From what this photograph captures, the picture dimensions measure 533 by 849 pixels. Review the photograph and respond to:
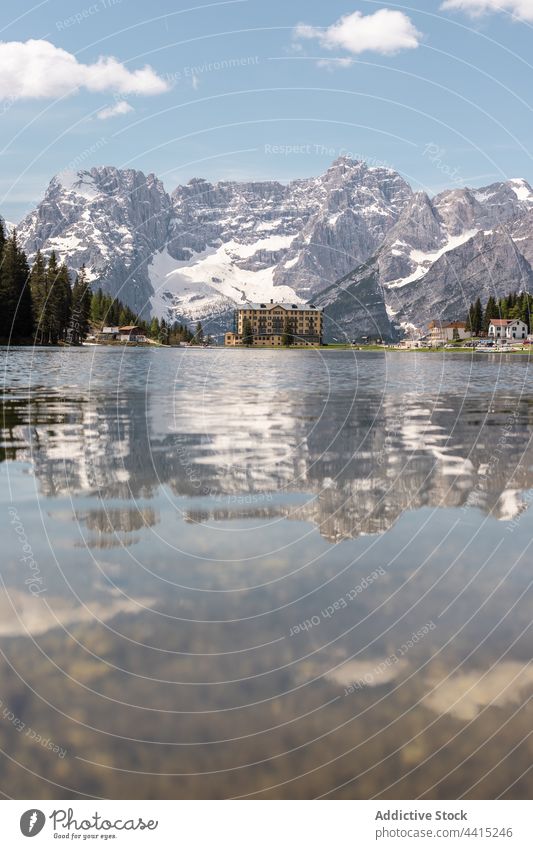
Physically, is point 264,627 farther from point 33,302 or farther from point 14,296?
point 33,302

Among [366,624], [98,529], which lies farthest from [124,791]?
[98,529]

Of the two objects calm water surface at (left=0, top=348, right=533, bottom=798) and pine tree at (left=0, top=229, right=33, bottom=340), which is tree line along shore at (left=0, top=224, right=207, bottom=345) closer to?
pine tree at (left=0, top=229, right=33, bottom=340)

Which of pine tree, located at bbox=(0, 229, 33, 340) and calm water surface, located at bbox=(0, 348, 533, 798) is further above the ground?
pine tree, located at bbox=(0, 229, 33, 340)

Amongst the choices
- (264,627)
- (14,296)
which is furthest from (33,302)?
(264,627)

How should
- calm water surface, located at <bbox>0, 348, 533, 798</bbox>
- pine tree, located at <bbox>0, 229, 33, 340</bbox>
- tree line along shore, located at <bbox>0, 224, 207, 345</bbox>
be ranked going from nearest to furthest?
calm water surface, located at <bbox>0, 348, 533, 798</bbox>
pine tree, located at <bbox>0, 229, 33, 340</bbox>
tree line along shore, located at <bbox>0, 224, 207, 345</bbox>

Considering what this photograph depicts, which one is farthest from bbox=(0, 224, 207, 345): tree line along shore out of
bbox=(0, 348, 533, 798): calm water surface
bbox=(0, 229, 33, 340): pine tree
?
bbox=(0, 348, 533, 798): calm water surface

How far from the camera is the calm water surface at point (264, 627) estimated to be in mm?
7547

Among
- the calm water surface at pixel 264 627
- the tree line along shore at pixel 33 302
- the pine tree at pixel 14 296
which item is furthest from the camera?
the tree line along shore at pixel 33 302

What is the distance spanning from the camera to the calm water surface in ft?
24.8

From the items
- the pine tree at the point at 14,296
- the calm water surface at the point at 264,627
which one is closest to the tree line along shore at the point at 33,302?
the pine tree at the point at 14,296

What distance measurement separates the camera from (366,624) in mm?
10641

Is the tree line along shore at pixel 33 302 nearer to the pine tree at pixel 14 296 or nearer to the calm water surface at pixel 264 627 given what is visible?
the pine tree at pixel 14 296

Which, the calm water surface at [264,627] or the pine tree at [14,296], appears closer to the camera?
the calm water surface at [264,627]

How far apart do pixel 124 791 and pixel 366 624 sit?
438cm
